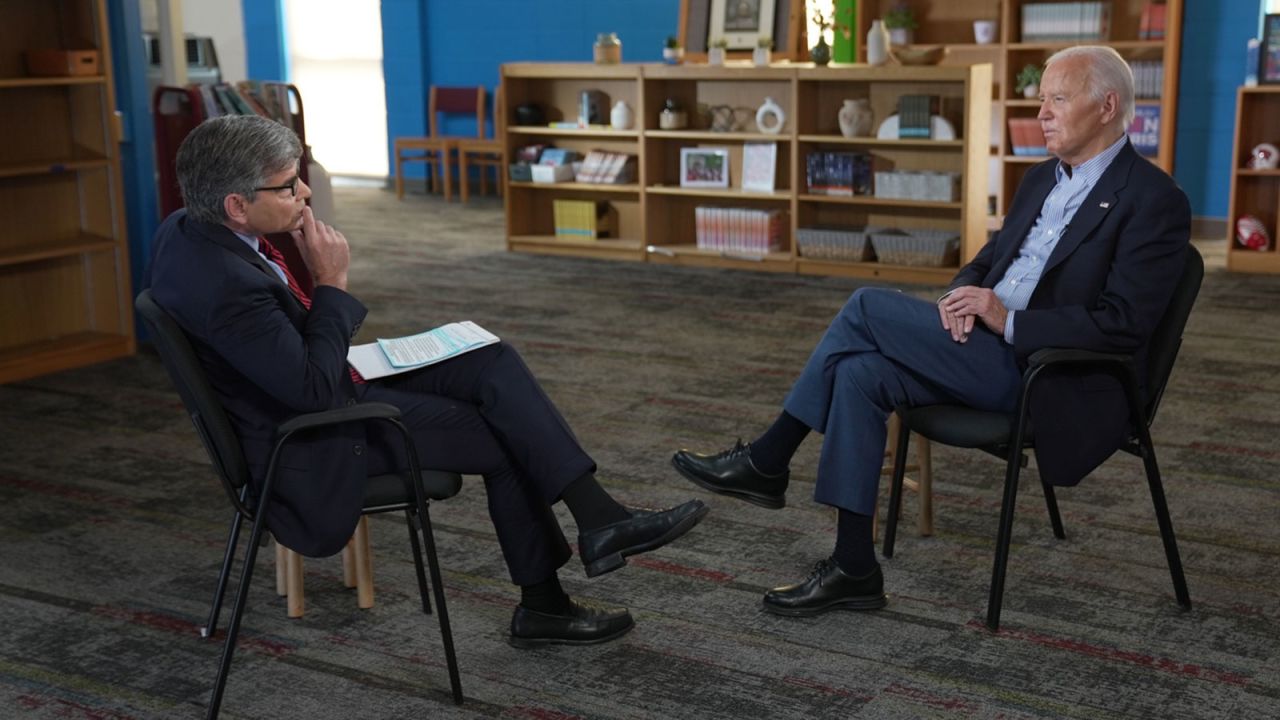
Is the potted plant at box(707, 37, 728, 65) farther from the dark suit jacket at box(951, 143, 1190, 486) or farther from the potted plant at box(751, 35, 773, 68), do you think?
the dark suit jacket at box(951, 143, 1190, 486)

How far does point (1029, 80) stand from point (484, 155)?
16.2 ft

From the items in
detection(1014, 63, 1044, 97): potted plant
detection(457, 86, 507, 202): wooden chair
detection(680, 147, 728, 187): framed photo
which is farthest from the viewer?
detection(457, 86, 507, 202): wooden chair

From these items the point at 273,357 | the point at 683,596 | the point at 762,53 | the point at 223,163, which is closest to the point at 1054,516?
the point at 683,596

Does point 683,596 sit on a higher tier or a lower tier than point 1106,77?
lower

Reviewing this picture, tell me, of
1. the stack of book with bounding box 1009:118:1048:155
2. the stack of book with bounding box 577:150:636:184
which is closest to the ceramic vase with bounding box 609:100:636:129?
the stack of book with bounding box 577:150:636:184

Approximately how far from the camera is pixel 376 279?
26.3ft

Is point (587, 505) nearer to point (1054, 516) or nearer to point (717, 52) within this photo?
point (1054, 516)

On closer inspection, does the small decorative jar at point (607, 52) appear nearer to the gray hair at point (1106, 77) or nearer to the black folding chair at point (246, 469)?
the gray hair at point (1106, 77)

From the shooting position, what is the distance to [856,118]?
766 centimetres

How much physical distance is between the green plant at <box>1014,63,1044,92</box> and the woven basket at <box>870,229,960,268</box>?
1799 mm

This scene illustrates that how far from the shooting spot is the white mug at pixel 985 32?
9023 mm

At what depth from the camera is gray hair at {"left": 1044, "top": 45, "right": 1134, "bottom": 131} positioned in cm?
313

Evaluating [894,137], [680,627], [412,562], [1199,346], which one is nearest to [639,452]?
[412,562]

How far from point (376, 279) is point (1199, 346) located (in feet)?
14.5
